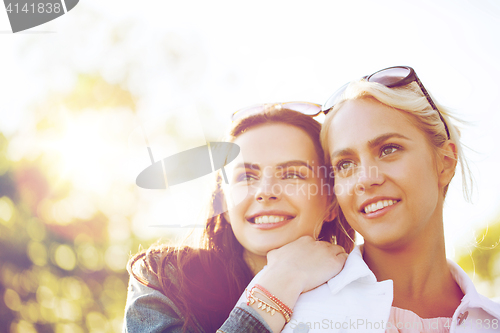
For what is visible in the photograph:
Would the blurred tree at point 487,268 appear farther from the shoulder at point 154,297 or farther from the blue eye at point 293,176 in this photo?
the shoulder at point 154,297

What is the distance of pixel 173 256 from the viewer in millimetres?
2824

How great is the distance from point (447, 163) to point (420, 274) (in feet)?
2.78

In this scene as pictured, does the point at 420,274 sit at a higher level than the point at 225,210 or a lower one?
lower

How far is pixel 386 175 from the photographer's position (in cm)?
223

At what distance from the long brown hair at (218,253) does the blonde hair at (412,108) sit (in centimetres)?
42

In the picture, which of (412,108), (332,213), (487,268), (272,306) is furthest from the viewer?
(487,268)

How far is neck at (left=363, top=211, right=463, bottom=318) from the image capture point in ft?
7.79

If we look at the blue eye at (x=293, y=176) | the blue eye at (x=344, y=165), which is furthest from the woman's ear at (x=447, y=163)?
the blue eye at (x=293, y=176)

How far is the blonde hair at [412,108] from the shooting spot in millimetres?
2424

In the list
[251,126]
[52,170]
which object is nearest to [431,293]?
[251,126]

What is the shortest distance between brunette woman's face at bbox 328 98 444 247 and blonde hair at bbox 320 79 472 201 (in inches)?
2.2

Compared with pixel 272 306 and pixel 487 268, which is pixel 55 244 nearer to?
pixel 272 306

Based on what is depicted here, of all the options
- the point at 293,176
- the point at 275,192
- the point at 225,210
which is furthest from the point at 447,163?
the point at 225,210

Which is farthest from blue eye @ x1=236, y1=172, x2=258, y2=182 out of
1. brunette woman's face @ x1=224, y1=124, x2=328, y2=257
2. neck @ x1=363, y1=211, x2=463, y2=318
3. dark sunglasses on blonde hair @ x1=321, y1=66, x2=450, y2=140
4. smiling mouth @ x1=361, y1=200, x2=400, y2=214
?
dark sunglasses on blonde hair @ x1=321, y1=66, x2=450, y2=140
